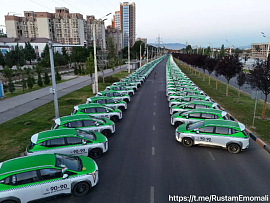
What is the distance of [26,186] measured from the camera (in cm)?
593

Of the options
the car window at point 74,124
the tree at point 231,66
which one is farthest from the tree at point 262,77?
the car window at point 74,124

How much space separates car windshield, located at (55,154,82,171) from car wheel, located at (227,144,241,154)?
23.4 feet

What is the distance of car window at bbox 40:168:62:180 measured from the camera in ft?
20.2

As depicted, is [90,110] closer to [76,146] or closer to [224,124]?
[76,146]

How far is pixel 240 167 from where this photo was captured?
28.0 feet

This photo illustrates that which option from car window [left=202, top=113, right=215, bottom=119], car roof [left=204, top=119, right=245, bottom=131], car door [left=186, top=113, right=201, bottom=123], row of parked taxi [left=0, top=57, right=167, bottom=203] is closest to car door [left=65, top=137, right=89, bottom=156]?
row of parked taxi [left=0, top=57, right=167, bottom=203]

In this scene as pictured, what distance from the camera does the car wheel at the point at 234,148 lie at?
9646 millimetres

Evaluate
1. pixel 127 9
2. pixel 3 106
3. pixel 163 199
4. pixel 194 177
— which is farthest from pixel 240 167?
pixel 127 9

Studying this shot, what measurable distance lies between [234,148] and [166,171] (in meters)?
3.98

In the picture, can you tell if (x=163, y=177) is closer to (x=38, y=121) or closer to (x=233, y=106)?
(x=38, y=121)

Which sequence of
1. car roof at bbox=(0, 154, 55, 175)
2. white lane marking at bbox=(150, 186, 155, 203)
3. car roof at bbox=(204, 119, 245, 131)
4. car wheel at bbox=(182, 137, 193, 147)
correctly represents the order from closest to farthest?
car roof at bbox=(0, 154, 55, 175), white lane marking at bbox=(150, 186, 155, 203), car roof at bbox=(204, 119, 245, 131), car wheel at bbox=(182, 137, 193, 147)

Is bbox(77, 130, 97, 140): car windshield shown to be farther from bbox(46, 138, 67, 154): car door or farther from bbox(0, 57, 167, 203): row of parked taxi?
bbox(46, 138, 67, 154): car door

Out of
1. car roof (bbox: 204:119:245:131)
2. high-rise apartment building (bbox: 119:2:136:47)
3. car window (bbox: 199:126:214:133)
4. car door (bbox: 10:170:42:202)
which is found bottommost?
car door (bbox: 10:170:42:202)

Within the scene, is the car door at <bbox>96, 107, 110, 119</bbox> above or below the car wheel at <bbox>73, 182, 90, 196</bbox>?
above
